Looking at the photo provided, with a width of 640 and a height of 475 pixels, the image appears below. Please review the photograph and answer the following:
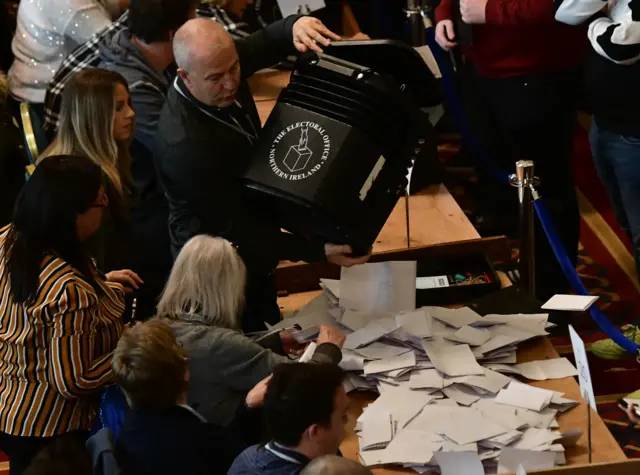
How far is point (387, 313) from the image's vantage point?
3043 mm

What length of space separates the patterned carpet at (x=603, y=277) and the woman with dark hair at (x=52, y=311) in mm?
1726

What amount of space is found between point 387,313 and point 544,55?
4.89 feet

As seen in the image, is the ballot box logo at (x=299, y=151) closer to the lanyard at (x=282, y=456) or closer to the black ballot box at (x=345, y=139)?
the black ballot box at (x=345, y=139)

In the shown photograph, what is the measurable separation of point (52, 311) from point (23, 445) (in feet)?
1.41

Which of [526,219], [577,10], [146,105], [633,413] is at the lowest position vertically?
[633,413]

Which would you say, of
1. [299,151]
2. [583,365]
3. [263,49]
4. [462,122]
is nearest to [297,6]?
[462,122]

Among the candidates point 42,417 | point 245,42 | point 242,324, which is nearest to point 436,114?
point 245,42

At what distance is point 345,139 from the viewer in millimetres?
2695

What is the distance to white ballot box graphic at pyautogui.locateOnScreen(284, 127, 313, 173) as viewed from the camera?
272 cm

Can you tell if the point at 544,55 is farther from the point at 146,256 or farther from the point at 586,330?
the point at 146,256

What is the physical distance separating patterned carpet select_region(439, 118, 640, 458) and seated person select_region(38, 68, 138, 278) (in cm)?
165

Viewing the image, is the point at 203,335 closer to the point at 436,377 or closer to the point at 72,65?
the point at 436,377

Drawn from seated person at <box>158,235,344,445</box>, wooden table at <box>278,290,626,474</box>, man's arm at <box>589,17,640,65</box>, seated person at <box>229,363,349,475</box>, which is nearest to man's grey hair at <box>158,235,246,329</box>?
seated person at <box>158,235,344,445</box>

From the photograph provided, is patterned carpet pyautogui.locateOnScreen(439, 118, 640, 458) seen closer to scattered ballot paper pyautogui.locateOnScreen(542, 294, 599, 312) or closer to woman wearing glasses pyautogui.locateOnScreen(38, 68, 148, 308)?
scattered ballot paper pyautogui.locateOnScreen(542, 294, 599, 312)
